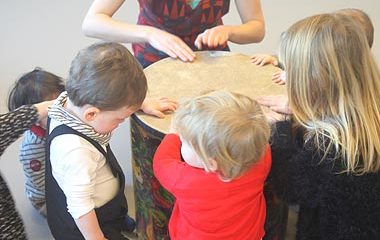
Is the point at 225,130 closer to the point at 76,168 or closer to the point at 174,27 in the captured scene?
the point at 76,168

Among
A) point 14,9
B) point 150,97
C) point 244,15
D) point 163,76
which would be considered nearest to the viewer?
point 150,97

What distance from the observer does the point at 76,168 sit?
43.5 inches

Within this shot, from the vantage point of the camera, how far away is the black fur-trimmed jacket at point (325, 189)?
107cm

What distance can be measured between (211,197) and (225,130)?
18cm

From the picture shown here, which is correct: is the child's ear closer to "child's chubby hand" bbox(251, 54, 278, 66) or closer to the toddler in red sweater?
the toddler in red sweater

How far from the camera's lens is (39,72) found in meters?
1.54

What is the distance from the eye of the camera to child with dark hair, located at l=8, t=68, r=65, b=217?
149cm

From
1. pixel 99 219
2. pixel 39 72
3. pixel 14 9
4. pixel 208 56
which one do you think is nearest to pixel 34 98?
pixel 39 72

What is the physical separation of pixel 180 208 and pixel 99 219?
0.28 m

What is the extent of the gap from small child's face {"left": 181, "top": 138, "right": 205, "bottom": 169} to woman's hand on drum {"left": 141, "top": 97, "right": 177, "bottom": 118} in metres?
0.21

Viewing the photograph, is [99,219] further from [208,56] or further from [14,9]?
[14,9]

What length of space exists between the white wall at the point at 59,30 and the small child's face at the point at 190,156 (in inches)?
38.3

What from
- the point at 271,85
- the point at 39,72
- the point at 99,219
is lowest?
the point at 99,219

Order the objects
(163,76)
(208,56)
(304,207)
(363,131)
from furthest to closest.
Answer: (208,56), (163,76), (304,207), (363,131)
